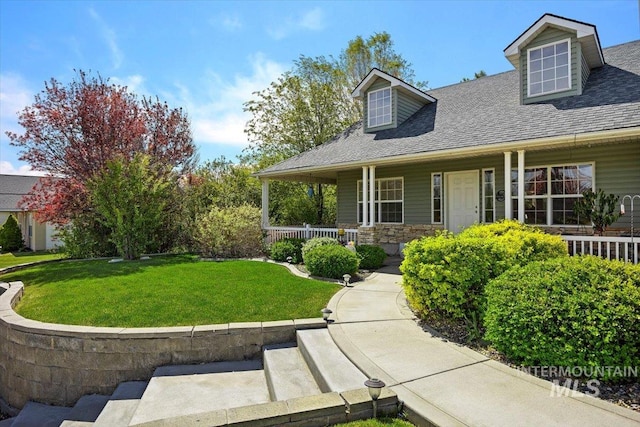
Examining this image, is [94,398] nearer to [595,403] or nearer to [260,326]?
[260,326]

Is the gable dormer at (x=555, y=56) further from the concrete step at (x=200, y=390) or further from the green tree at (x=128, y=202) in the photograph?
the green tree at (x=128, y=202)

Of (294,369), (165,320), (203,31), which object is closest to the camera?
(294,369)

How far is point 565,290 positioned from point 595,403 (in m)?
1.14

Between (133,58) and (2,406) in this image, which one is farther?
(133,58)

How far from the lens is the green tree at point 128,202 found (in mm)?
11125

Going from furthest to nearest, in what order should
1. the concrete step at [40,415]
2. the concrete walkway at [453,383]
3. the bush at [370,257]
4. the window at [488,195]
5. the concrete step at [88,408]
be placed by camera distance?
the window at [488,195], the bush at [370,257], the concrete step at [40,415], the concrete step at [88,408], the concrete walkway at [453,383]

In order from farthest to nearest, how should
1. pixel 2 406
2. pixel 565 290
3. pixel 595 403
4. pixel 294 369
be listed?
pixel 2 406, pixel 294 369, pixel 565 290, pixel 595 403

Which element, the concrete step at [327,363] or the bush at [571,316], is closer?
the bush at [571,316]

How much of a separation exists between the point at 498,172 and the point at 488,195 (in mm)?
736

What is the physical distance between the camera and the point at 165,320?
537cm

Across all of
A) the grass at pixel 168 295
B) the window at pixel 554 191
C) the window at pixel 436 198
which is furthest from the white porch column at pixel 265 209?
the window at pixel 554 191

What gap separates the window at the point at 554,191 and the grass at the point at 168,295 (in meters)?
6.37

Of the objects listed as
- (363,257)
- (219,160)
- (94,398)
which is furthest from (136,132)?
(94,398)

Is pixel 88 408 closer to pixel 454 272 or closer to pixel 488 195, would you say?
pixel 454 272
